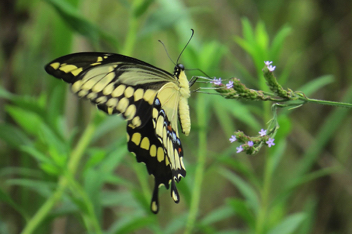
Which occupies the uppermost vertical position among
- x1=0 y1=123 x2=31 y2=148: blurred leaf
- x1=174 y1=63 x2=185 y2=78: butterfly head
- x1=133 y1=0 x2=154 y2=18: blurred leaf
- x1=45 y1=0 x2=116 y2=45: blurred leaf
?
x1=133 y1=0 x2=154 y2=18: blurred leaf

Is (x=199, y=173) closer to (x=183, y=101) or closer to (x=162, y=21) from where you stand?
(x=183, y=101)

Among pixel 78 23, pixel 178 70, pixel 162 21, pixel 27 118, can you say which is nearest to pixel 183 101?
pixel 178 70

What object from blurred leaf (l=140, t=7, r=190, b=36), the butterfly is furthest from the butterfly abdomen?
blurred leaf (l=140, t=7, r=190, b=36)

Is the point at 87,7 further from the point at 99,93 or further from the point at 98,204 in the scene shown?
the point at 98,204

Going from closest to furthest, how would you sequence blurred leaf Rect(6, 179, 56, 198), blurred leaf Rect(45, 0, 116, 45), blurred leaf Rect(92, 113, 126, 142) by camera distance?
blurred leaf Rect(6, 179, 56, 198)
blurred leaf Rect(45, 0, 116, 45)
blurred leaf Rect(92, 113, 126, 142)

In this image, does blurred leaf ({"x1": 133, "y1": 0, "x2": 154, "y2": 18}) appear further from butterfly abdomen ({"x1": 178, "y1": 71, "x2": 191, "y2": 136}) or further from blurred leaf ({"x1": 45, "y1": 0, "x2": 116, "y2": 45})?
butterfly abdomen ({"x1": 178, "y1": 71, "x2": 191, "y2": 136})

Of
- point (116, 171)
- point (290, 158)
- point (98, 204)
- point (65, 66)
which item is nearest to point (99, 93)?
point (65, 66)
